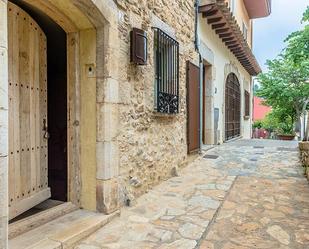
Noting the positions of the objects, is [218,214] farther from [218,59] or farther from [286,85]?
[286,85]

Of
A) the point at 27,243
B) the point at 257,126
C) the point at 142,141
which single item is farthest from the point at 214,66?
the point at 257,126

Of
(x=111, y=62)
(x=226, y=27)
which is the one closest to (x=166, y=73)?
(x=111, y=62)

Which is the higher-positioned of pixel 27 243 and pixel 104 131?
pixel 104 131

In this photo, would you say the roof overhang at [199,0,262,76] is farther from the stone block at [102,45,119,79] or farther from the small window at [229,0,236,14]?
the stone block at [102,45,119,79]

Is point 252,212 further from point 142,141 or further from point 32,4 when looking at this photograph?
point 32,4

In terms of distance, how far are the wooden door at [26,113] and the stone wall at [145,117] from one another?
87 cm

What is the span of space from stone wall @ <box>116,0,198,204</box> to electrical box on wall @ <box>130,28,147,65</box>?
0.06m

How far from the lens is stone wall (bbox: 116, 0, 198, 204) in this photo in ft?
11.3

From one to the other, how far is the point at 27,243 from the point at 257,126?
792 inches

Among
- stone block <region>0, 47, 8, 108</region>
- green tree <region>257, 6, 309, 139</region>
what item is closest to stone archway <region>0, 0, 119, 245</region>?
stone block <region>0, 47, 8, 108</region>

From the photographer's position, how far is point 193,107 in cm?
609

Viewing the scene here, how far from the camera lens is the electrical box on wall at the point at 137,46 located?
349cm

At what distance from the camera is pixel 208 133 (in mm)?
8000

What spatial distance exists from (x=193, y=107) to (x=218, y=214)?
3140 millimetres
